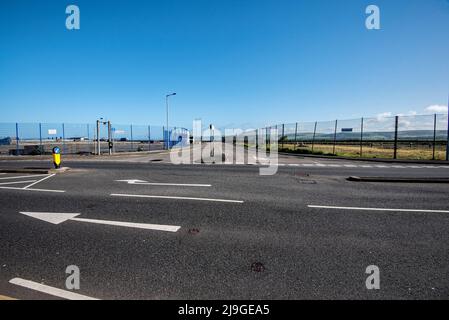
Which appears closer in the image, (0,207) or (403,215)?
(403,215)

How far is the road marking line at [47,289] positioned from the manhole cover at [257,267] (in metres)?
2.03

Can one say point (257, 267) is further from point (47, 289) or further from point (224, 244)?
point (47, 289)

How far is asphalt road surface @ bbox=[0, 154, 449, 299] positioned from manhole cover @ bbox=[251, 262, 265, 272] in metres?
0.03

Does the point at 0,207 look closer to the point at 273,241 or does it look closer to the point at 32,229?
the point at 32,229

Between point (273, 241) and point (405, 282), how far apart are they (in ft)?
6.02

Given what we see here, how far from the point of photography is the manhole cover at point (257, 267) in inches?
122

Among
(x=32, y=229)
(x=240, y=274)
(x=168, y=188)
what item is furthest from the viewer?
(x=168, y=188)

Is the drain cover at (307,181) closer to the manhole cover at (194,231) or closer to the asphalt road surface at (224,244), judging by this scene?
the asphalt road surface at (224,244)

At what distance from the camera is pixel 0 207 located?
6047 millimetres

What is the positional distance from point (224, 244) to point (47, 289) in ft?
8.02

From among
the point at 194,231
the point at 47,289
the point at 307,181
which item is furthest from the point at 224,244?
the point at 307,181

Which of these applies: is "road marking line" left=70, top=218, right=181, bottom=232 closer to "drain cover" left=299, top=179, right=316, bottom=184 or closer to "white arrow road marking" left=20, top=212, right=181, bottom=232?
"white arrow road marking" left=20, top=212, right=181, bottom=232

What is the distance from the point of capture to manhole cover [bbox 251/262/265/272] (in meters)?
3.10
